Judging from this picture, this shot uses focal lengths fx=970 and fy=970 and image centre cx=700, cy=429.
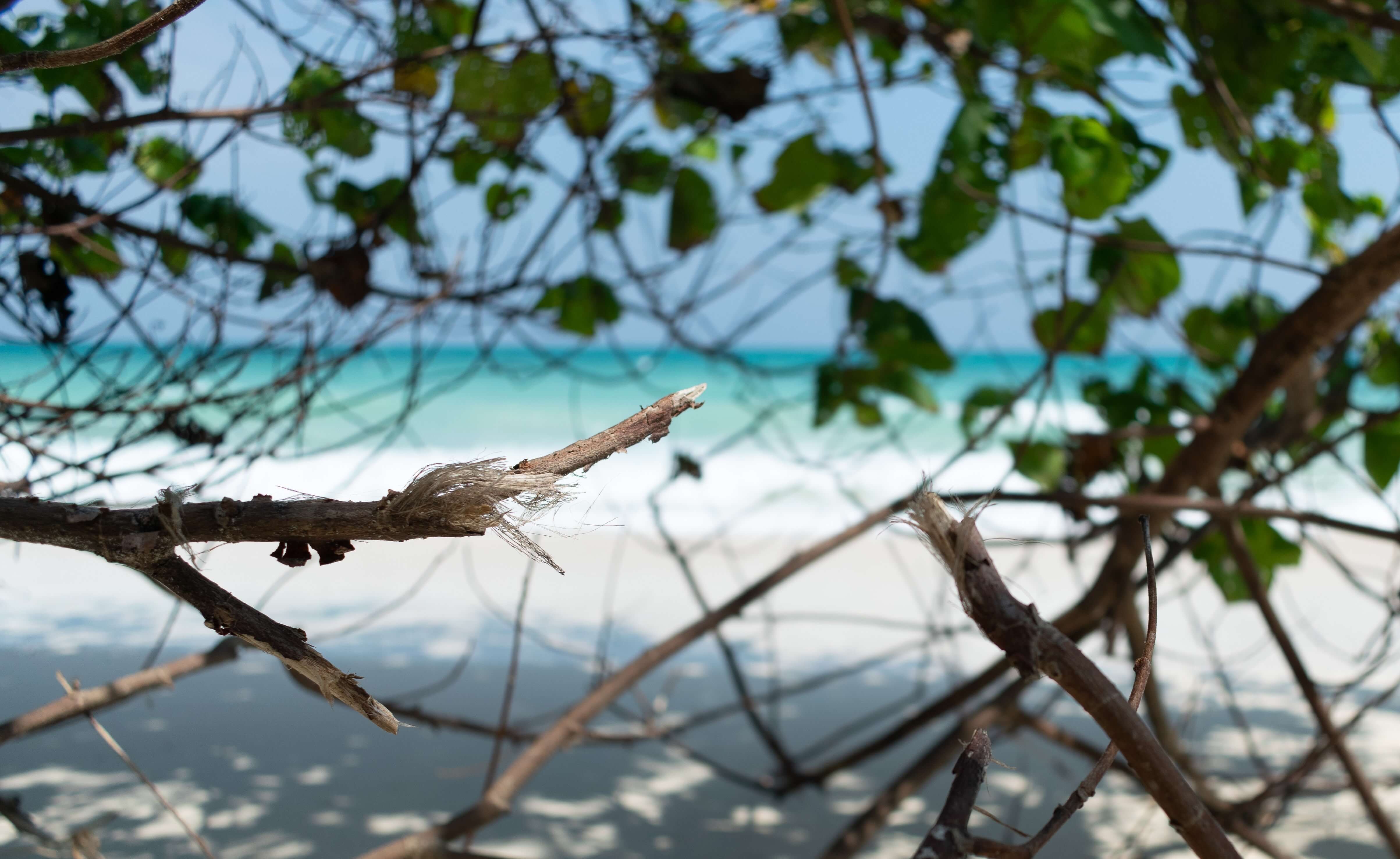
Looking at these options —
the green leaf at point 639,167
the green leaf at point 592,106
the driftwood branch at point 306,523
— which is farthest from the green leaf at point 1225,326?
the driftwood branch at point 306,523

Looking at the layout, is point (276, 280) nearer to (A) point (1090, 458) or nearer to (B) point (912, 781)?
(B) point (912, 781)

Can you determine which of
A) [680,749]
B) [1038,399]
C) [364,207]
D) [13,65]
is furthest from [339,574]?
[13,65]

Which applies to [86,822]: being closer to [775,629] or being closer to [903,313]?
[903,313]

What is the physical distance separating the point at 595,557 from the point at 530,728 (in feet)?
6.09

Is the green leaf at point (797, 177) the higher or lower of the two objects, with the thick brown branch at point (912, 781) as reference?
higher

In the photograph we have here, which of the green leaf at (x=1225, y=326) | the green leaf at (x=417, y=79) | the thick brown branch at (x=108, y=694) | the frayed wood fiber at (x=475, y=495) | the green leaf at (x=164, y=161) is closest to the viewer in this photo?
the frayed wood fiber at (x=475, y=495)

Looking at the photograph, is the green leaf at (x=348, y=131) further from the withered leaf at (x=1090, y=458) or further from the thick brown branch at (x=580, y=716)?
the withered leaf at (x=1090, y=458)

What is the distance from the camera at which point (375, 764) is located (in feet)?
5.82

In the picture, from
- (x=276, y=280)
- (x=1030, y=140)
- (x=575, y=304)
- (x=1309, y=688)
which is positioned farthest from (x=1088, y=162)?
(x=276, y=280)

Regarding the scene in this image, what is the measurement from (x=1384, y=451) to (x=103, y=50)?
5.22 ft

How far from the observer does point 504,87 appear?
1.37 meters

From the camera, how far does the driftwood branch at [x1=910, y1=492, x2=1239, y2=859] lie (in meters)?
0.39

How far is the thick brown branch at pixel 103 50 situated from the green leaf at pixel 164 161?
81cm

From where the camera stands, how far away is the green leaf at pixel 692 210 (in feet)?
5.59
